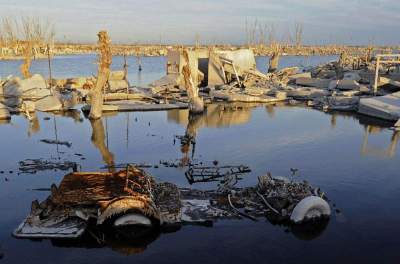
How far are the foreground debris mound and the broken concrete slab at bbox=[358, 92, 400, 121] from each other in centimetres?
1997

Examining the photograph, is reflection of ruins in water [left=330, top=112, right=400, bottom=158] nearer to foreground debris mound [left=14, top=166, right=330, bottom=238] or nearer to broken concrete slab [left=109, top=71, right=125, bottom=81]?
foreground debris mound [left=14, top=166, right=330, bottom=238]

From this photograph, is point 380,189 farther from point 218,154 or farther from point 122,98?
point 122,98

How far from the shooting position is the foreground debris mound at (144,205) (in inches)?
520

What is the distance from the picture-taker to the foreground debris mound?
13.2 m

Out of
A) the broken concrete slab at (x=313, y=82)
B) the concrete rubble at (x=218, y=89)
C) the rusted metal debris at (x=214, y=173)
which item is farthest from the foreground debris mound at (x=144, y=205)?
the broken concrete slab at (x=313, y=82)

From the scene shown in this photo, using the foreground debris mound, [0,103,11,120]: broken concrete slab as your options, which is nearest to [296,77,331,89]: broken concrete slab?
[0,103,11,120]: broken concrete slab

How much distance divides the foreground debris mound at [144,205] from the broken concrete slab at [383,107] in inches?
786

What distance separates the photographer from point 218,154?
2250cm

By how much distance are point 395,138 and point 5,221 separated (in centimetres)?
2336

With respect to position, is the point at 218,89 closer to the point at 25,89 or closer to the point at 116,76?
the point at 116,76

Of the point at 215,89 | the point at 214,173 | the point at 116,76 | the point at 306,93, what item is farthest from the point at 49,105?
the point at 306,93

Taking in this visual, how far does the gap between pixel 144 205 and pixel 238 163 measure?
27.5ft

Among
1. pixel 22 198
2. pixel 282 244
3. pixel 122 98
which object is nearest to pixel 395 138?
pixel 282 244

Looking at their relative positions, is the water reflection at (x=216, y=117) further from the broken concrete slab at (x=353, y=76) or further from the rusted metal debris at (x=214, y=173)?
the broken concrete slab at (x=353, y=76)
